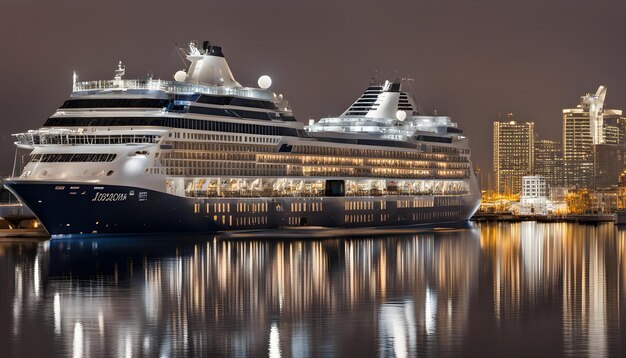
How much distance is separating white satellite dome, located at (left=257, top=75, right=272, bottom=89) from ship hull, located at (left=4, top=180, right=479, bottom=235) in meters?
8.80

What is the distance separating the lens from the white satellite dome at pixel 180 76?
86438 millimetres

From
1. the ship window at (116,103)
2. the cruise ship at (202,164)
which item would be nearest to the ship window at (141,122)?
the cruise ship at (202,164)

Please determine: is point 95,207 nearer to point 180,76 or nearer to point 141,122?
point 141,122

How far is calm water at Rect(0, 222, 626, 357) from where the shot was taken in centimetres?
3647

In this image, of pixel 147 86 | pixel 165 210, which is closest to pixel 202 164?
pixel 165 210

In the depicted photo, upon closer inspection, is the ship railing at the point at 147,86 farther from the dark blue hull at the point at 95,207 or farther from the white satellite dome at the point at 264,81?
the dark blue hull at the point at 95,207

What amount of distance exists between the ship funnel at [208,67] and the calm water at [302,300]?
15671 mm

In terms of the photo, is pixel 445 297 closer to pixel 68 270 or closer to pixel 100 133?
pixel 68 270

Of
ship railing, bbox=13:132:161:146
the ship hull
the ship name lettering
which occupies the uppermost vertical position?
ship railing, bbox=13:132:161:146

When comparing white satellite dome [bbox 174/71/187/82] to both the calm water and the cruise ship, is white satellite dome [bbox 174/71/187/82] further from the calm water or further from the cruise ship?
the calm water

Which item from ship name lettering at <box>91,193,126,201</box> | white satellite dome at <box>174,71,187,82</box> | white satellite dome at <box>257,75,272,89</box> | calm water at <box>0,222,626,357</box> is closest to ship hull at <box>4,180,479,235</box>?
ship name lettering at <box>91,193,126,201</box>

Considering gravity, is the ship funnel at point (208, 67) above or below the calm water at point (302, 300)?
above

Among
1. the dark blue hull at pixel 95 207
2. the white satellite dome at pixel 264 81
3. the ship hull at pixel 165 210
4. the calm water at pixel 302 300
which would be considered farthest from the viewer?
the white satellite dome at pixel 264 81

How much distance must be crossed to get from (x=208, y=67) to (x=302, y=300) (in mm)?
42646
